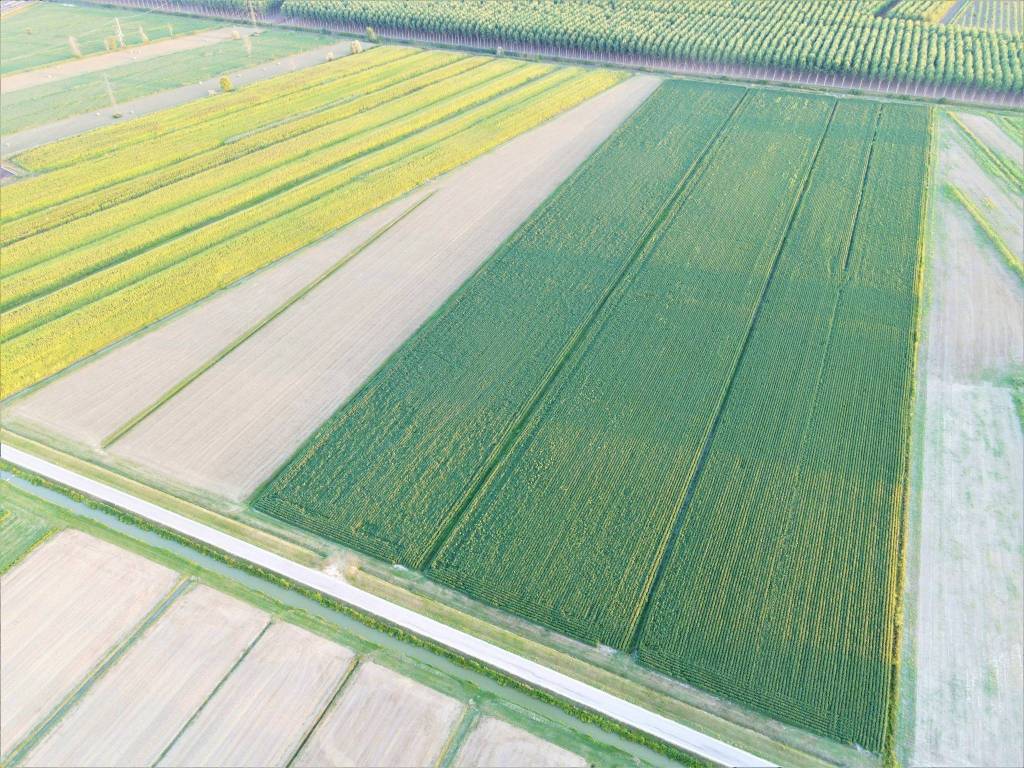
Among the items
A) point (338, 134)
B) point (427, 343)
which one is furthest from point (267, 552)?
point (338, 134)

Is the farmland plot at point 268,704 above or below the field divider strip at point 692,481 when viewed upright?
below

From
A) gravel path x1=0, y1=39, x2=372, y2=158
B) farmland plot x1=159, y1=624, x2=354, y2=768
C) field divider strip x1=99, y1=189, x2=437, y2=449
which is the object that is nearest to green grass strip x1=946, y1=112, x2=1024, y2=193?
field divider strip x1=99, y1=189, x2=437, y2=449

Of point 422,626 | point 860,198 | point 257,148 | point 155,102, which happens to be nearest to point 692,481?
point 422,626

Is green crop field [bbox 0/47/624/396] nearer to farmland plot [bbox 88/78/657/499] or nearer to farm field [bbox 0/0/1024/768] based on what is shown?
farm field [bbox 0/0/1024/768]

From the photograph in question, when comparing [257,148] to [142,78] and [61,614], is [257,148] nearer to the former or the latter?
[142,78]

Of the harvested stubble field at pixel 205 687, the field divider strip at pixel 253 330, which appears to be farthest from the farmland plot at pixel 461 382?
the field divider strip at pixel 253 330

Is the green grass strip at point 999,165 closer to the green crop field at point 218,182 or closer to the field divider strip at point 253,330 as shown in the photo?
the green crop field at point 218,182

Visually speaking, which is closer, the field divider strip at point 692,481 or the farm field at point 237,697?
the farm field at point 237,697
